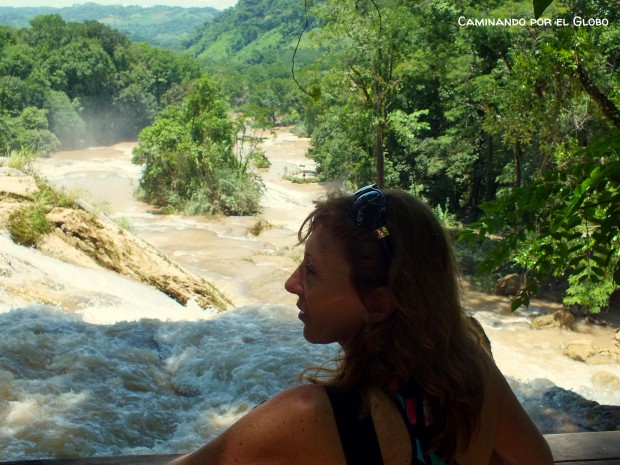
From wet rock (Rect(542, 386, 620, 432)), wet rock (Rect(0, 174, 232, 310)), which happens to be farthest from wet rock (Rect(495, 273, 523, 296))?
wet rock (Rect(542, 386, 620, 432))

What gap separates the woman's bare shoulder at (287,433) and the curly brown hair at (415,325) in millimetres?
70

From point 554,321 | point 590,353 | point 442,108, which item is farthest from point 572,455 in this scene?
point 442,108

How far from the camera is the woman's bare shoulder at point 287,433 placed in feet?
3.29

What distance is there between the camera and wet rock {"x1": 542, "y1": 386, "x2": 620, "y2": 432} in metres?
3.64

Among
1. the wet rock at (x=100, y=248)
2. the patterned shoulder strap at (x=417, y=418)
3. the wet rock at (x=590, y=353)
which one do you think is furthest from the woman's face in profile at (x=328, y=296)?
the wet rock at (x=590, y=353)

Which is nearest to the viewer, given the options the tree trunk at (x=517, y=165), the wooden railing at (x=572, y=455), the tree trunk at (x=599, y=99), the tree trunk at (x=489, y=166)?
the wooden railing at (x=572, y=455)

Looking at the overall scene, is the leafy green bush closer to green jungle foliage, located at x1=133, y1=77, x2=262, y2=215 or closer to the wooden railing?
the wooden railing

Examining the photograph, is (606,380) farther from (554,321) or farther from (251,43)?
(251,43)

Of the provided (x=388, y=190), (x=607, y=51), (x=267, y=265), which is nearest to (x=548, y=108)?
(x=607, y=51)

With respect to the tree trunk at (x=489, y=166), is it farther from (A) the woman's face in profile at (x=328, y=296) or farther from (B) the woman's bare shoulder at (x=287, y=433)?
(B) the woman's bare shoulder at (x=287, y=433)

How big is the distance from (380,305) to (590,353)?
995cm

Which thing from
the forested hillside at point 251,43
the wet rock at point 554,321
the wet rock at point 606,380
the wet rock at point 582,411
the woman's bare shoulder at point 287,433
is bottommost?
the wet rock at point 554,321

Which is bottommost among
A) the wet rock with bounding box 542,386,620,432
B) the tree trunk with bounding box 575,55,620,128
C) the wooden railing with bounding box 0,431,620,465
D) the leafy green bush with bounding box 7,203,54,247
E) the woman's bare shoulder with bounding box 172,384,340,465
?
the wet rock with bounding box 542,386,620,432

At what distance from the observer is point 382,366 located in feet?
3.58
